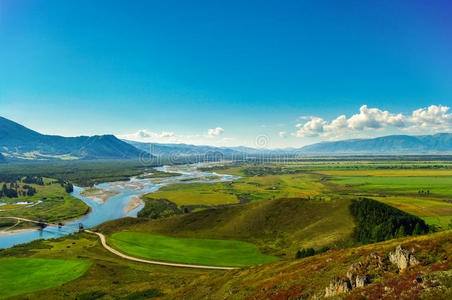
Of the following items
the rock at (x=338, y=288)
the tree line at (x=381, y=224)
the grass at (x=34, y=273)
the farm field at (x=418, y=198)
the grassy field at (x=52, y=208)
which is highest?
the rock at (x=338, y=288)

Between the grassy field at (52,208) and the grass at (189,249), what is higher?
the grass at (189,249)

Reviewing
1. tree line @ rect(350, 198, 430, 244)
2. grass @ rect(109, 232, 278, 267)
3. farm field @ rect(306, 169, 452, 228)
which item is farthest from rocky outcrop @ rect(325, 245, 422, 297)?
farm field @ rect(306, 169, 452, 228)

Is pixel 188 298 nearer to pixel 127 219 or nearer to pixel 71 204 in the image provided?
pixel 127 219

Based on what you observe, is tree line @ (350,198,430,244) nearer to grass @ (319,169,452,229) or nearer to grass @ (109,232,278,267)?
grass @ (319,169,452,229)

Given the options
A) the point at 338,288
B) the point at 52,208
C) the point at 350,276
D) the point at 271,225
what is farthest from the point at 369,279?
the point at 52,208

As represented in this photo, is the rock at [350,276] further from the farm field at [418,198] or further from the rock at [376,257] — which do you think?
the farm field at [418,198]

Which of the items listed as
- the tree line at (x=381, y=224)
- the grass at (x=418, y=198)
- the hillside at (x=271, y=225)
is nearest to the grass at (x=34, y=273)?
the hillside at (x=271, y=225)
